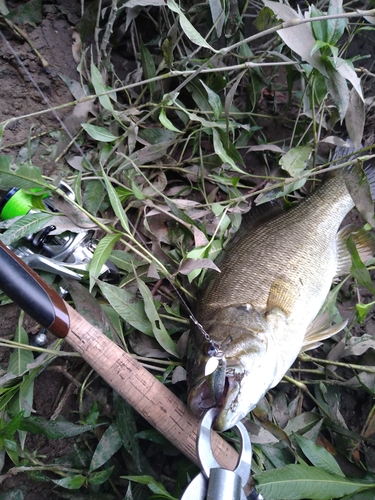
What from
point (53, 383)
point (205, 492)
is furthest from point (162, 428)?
point (53, 383)

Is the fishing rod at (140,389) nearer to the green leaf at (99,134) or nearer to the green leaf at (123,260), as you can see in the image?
the green leaf at (123,260)

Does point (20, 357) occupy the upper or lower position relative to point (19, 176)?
lower

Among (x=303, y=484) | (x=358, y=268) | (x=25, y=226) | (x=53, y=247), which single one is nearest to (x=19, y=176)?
(x=25, y=226)

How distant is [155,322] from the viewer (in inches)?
67.7

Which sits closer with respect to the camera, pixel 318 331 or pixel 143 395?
pixel 143 395

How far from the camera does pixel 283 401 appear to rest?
1905 mm

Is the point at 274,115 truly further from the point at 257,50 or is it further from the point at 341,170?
the point at 341,170

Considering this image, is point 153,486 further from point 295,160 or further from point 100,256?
point 295,160

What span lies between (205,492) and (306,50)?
1442 millimetres

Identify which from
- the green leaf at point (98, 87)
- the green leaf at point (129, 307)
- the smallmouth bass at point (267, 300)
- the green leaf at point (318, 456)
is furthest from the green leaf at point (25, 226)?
the green leaf at point (318, 456)

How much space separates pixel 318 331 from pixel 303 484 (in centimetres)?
62

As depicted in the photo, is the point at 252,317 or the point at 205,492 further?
the point at 252,317

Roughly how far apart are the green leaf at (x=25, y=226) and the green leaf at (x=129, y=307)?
36 centimetres

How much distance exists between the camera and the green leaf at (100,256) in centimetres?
151
